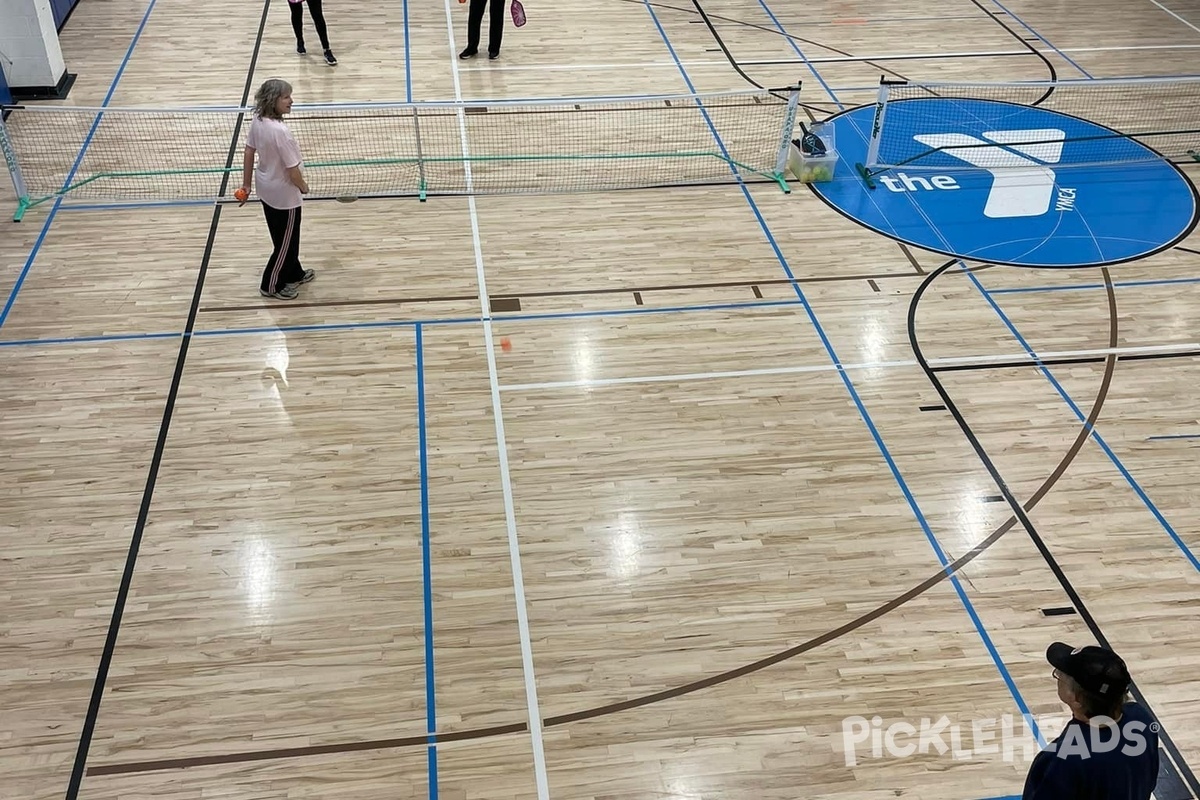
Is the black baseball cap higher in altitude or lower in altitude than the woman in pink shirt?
higher

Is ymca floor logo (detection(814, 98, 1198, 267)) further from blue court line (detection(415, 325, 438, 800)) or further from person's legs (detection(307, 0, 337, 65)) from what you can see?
person's legs (detection(307, 0, 337, 65))

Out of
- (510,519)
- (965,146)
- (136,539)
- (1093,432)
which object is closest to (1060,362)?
(1093,432)

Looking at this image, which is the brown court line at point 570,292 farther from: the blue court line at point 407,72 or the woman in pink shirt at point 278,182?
the blue court line at point 407,72

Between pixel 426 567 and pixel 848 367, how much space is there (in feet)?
12.3

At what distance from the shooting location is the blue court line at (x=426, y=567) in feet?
17.0

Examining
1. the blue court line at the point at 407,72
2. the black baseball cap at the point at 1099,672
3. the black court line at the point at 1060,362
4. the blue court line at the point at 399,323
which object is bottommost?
the blue court line at the point at 399,323

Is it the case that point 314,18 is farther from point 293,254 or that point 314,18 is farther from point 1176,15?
point 1176,15

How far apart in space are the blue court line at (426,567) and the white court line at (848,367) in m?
0.67

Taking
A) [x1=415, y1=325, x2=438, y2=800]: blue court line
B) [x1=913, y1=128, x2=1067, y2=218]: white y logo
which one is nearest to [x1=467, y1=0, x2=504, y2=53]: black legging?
[x1=913, y1=128, x2=1067, y2=218]: white y logo

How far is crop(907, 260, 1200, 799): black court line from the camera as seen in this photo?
203 inches

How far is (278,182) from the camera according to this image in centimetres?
770

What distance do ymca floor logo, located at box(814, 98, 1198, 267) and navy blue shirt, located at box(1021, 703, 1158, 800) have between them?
6344 millimetres

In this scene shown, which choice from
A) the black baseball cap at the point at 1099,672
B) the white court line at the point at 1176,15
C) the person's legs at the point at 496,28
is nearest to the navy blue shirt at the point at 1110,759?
the black baseball cap at the point at 1099,672

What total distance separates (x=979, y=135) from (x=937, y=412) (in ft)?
16.4
